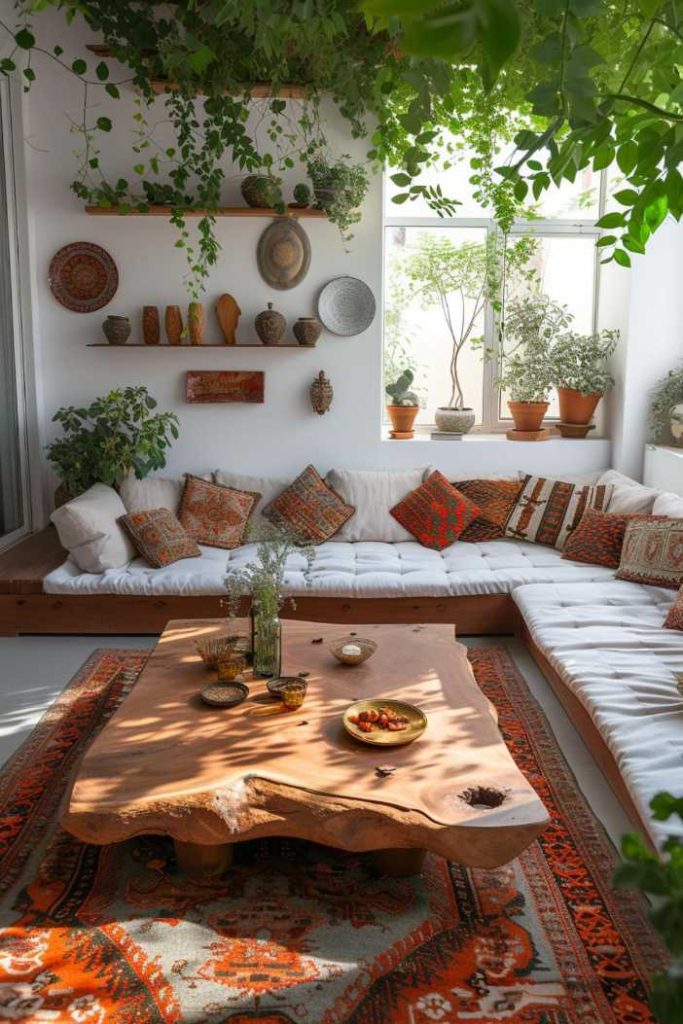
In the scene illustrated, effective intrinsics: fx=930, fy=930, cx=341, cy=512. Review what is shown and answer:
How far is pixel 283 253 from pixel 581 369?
195 cm

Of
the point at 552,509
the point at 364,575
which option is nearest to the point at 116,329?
the point at 364,575

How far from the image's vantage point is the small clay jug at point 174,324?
5.45 meters

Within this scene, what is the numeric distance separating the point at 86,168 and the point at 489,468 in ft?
9.78

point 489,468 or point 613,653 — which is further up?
point 489,468

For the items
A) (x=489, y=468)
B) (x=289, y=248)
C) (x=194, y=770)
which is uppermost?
(x=289, y=248)

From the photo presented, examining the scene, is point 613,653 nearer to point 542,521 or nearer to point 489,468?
point 542,521

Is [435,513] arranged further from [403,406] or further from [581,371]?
[581,371]

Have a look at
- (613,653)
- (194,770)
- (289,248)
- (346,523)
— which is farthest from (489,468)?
(194,770)

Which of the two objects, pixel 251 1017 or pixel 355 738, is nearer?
pixel 251 1017

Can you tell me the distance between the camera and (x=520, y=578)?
4617mm

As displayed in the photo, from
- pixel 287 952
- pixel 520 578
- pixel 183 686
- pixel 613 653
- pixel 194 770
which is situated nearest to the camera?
pixel 287 952

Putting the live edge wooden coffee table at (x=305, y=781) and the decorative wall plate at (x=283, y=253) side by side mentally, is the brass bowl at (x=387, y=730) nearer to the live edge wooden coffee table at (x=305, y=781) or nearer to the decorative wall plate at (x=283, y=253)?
the live edge wooden coffee table at (x=305, y=781)

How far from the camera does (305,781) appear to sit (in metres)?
2.52

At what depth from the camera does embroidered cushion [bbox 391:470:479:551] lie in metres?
5.22
